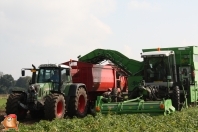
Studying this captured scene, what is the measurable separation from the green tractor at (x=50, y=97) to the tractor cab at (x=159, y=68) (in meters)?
3.41

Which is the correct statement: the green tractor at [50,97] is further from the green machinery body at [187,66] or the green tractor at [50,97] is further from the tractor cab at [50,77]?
the green machinery body at [187,66]

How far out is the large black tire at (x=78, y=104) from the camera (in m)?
13.5

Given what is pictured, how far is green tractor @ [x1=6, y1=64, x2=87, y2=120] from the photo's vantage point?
12.3m

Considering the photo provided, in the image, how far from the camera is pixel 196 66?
1678 cm

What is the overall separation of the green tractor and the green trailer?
1.20 metres

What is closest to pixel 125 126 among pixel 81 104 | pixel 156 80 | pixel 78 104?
pixel 78 104

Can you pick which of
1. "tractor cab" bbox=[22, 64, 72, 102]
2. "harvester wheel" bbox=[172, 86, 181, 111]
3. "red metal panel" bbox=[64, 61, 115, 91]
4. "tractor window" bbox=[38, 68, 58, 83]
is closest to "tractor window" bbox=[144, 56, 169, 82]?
"harvester wheel" bbox=[172, 86, 181, 111]

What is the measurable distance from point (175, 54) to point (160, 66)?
180cm

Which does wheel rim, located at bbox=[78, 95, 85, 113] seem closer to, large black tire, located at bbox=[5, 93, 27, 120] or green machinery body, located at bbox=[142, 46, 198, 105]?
large black tire, located at bbox=[5, 93, 27, 120]

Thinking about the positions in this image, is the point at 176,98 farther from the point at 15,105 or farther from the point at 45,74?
the point at 15,105

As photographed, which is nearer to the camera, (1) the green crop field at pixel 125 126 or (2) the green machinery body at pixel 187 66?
(1) the green crop field at pixel 125 126

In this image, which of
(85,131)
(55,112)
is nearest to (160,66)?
(55,112)

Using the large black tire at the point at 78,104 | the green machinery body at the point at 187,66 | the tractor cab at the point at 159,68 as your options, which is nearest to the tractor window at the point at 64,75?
the large black tire at the point at 78,104

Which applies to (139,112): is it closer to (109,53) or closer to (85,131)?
(85,131)
